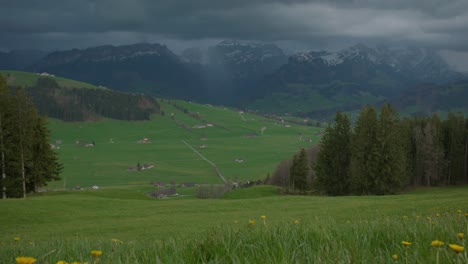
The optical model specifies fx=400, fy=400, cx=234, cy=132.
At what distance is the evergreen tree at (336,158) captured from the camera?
2303 inches

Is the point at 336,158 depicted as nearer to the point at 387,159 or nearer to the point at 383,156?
the point at 383,156

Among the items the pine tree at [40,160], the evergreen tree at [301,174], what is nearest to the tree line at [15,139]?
→ the pine tree at [40,160]

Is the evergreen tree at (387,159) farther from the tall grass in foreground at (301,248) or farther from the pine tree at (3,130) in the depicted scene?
the tall grass in foreground at (301,248)

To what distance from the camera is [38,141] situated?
49.8 metres

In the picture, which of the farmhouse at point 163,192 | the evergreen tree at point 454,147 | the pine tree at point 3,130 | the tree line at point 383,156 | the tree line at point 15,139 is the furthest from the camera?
the farmhouse at point 163,192

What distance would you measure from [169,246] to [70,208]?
32.2m

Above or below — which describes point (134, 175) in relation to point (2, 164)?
below

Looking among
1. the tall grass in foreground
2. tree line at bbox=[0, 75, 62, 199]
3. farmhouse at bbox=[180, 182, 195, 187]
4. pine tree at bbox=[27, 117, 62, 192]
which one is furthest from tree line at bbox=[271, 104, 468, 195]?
farmhouse at bbox=[180, 182, 195, 187]

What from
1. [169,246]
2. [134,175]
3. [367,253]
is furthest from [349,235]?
[134,175]

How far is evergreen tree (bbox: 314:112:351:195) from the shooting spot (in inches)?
2303

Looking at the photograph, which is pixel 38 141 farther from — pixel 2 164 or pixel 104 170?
pixel 104 170

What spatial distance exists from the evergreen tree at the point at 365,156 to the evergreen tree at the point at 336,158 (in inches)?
120

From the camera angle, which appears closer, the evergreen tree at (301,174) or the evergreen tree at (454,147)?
the evergreen tree at (301,174)

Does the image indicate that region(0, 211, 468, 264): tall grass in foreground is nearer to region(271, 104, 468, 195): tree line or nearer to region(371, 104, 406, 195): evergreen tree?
region(271, 104, 468, 195): tree line
